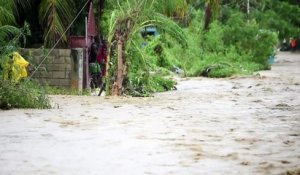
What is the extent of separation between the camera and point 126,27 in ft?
44.7

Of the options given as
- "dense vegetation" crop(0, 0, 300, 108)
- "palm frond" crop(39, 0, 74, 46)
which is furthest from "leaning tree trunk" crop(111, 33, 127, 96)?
"palm frond" crop(39, 0, 74, 46)

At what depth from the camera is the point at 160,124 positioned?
8.72 m

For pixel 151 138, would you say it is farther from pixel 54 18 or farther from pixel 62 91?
pixel 54 18

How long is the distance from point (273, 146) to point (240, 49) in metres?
23.1

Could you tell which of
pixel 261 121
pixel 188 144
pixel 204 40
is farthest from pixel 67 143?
pixel 204 40

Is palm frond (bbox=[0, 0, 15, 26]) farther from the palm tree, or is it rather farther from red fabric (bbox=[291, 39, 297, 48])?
red fabric (bbox=[291, 39, 297, 48])

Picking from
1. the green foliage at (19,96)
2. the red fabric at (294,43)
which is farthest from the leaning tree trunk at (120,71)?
the red fabric at (294,43)

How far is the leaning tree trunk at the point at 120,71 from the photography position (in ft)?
44.7

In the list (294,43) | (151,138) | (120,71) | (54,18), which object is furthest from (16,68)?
(294,43)

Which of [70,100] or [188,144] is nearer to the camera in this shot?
[188,144]

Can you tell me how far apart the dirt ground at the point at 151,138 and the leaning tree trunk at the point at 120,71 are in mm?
1499

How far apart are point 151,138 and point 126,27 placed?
681cm

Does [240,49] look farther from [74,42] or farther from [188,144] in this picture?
[188,144]

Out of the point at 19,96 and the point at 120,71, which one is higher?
the point at 120,71
